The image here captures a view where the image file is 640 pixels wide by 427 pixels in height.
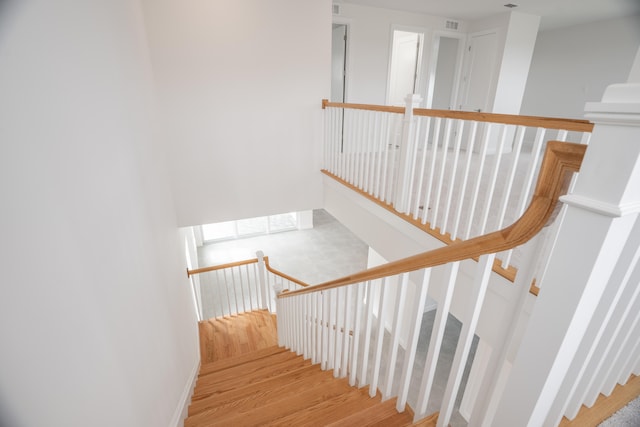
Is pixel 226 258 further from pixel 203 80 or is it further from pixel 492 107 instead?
pixel 492 107

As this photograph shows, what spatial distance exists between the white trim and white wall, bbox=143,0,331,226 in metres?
3.64

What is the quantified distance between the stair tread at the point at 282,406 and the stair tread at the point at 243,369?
2.51ft

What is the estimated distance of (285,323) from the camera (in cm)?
331

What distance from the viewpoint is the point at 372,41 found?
17.1 ft

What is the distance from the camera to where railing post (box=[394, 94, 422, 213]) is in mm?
2359

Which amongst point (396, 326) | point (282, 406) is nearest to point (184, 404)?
point (282, 406)

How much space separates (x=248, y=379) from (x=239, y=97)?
10.1ft

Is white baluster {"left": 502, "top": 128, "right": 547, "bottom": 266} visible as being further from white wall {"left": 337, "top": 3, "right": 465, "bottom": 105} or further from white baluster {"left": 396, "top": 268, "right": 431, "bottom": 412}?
white wall {"left": 337, "top": 3, "right": 465, "bottom": 105}

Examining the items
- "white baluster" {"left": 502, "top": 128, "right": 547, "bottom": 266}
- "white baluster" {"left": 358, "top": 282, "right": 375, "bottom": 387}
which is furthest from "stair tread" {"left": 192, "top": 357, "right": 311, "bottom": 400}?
"white baluster" {"left": 502, "top": 128, "right": 547, "bottom": 266}

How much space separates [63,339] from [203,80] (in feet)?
10.3

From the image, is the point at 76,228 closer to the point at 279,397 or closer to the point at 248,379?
the point at 279,397

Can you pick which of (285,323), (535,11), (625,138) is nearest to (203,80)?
(285,323)

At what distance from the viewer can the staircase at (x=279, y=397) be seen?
1448mm

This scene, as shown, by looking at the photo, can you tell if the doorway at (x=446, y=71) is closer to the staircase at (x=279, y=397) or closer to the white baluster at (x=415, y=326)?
the staircase at (x=279, y=397)
